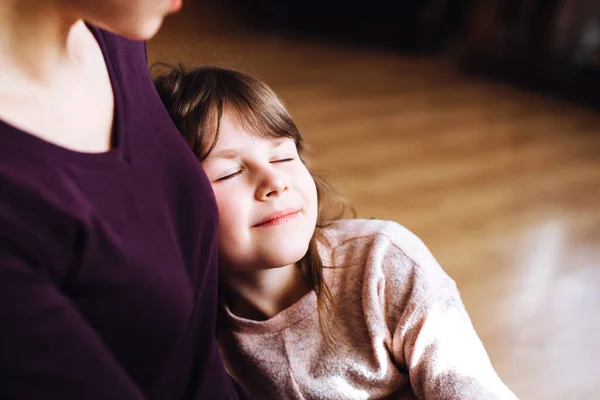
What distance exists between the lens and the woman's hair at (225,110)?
0.89m

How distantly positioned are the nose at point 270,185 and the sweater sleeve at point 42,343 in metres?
0.31

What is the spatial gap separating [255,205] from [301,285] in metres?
0.18

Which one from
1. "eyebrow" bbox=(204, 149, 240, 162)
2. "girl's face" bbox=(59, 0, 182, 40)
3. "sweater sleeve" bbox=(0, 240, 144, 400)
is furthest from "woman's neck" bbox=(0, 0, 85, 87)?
"eyebrow" bbox=(204, 149, 240, 162)

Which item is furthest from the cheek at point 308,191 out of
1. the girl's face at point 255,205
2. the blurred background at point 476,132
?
the blurred background at point 476,132

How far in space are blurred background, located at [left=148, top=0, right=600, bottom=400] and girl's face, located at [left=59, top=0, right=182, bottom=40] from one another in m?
0.54

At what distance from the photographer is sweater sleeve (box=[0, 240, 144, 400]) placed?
0.53 metres

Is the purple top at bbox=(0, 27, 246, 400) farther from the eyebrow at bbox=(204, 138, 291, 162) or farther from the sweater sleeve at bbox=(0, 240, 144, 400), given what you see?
the eyebrow at bbox=(204, 138, 291, 162)

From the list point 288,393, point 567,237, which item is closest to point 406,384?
point 288,393

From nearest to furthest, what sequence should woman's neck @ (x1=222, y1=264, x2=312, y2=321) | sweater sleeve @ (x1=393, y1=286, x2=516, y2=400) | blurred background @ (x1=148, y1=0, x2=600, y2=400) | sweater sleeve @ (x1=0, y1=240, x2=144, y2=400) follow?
sweater sleeve @ (x1=0, y1=240, x2=144, y2=400), sweater sleeve @ (x1=393, y1=286, x2=516, y2=400), woman's neck @ (x1=222, y1=264, x2=312, y2=321), blurred background @ (x1=148, y1=0, x2=600, y2=400)

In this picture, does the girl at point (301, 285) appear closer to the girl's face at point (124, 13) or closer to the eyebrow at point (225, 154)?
the eyebrow at point (225, 154)

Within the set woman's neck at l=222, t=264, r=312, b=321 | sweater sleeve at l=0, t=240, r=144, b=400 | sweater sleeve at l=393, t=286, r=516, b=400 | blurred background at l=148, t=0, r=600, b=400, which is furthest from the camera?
blurred background at l=148, t=0, r=600, b=400

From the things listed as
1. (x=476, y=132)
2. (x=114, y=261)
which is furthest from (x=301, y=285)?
(x=476, y=132)

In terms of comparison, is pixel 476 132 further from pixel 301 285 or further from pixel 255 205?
pixel 255 205

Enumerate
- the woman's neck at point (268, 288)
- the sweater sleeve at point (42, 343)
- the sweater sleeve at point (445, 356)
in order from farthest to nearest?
the woman's neck at point (268, 288), the sweater sleeve at point (445, 356), the sweater sleeve at point (42, 343)
